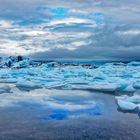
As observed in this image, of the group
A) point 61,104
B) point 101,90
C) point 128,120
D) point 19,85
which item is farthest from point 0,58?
point 128,120

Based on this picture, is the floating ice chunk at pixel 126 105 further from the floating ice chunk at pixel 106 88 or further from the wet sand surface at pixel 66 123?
the floating ice chunk at pixel 106 88

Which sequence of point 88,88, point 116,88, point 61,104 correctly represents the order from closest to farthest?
point 61,104
point 116,88
point 88,88

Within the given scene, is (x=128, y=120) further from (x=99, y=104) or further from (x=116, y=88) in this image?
(x=116, y=88)

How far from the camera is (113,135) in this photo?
6.45 m

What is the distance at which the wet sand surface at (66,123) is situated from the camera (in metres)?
6.35

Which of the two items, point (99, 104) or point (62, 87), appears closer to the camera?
point (99, 104)

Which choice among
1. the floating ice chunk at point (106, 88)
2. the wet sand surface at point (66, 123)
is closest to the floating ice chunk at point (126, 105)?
the wet sand surface at point (66, 123)

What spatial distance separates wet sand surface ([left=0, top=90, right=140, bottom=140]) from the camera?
635cm

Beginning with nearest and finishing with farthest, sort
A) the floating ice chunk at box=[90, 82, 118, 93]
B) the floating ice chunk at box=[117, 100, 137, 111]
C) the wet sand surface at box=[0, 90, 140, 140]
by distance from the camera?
the wet sand surface at box=[0, 90, 140, 140]
the floating ice chunk at box=[117, 100, 137, 111]
the floating ice chunk at box=[90, 82, 118, 93]

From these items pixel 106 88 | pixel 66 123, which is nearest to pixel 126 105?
pixel 66 123

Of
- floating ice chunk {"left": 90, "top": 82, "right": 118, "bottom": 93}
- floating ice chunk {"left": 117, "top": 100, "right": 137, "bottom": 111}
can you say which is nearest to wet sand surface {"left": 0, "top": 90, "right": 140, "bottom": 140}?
floating ice chunk {"left": 117, "top": 100, "right": 137, "bottom": 111}

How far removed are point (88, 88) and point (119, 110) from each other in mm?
7160

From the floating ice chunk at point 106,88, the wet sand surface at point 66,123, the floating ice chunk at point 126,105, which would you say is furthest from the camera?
the floating ice chunk at point 106,88

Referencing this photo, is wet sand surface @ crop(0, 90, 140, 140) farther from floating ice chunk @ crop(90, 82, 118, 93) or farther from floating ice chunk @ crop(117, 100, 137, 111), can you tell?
floating ice chunk @ crop(90, 82, 118, 93)
